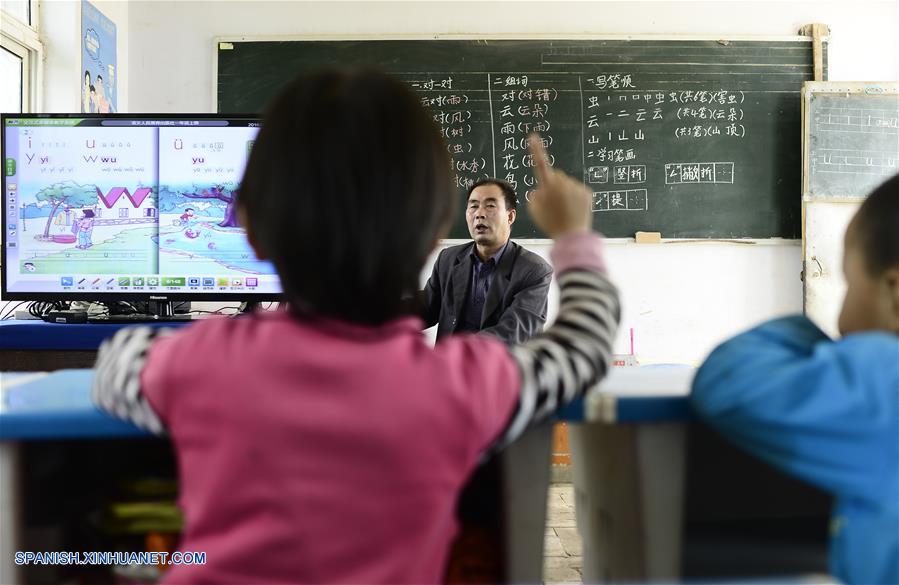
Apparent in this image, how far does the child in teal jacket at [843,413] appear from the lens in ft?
2.06

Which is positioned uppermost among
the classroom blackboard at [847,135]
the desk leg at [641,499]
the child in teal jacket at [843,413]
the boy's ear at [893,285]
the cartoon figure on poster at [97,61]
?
the cartoon figure on poster at [97,61]

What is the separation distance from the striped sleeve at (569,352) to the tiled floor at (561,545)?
1.25m

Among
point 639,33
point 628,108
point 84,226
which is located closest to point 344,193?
point 84,226

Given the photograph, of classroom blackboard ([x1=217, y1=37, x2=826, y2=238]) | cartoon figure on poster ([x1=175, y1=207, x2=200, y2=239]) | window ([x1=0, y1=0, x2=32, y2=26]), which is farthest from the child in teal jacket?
window ([x1=0, y1=0, x2=32, y2=26])

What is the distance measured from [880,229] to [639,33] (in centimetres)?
320

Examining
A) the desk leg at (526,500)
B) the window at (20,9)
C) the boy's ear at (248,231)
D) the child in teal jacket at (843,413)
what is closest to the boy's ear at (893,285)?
the child in teal jacket at (843,413)

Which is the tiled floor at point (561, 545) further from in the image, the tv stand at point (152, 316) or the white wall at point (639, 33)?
the tv stand at point (152, 316)

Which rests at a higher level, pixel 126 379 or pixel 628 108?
pixel 628 108

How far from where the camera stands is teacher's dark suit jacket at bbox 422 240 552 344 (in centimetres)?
264

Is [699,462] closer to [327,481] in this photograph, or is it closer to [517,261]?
[327,481]

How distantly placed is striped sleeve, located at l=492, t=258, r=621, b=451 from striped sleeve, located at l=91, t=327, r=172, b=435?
0.32 m

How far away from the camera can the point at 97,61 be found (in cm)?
331

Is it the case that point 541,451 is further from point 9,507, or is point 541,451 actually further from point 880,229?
point 9,507

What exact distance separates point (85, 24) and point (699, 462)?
3249 mm
